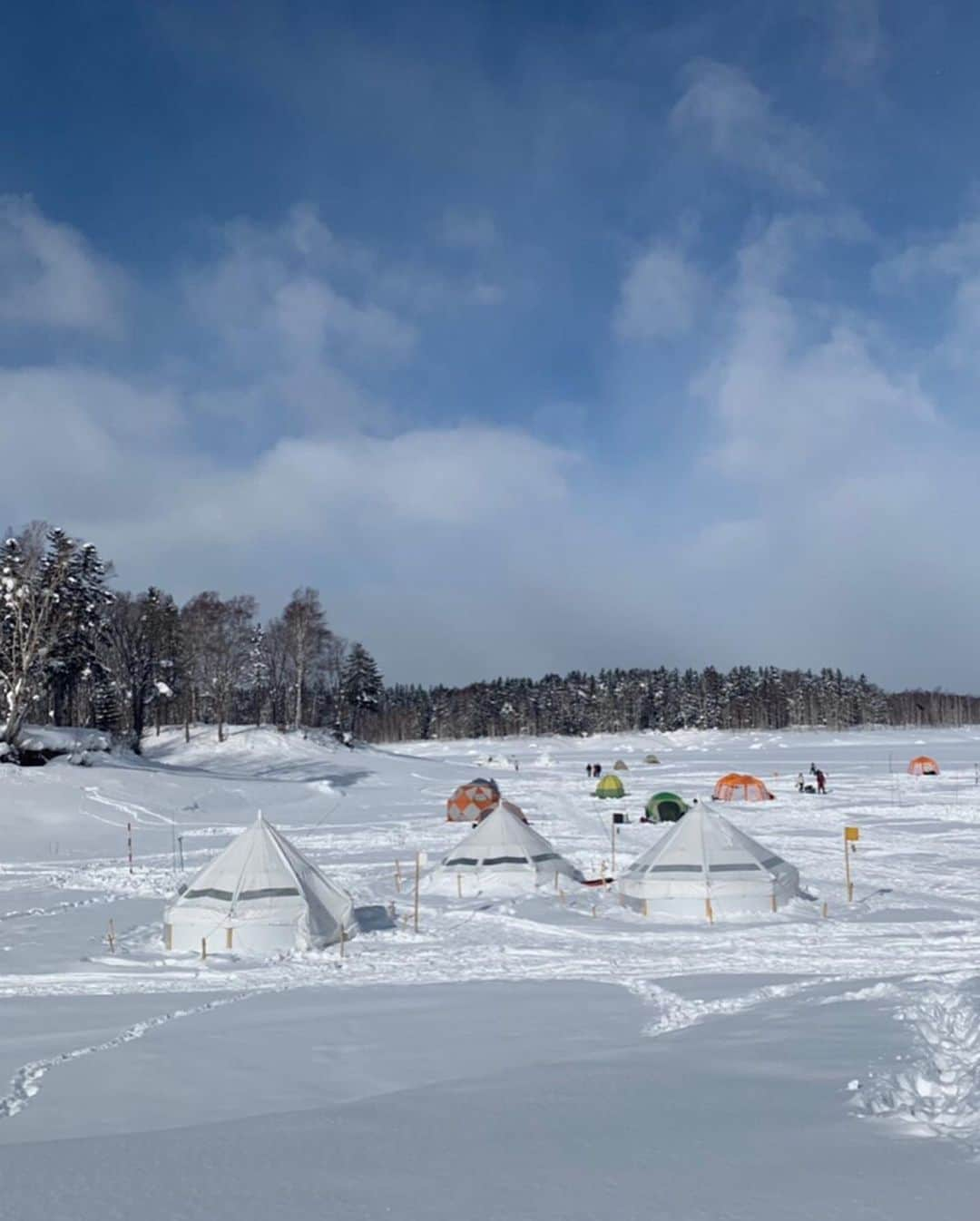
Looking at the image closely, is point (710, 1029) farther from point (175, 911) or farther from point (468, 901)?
point (468, 901)

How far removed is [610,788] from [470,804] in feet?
43.6

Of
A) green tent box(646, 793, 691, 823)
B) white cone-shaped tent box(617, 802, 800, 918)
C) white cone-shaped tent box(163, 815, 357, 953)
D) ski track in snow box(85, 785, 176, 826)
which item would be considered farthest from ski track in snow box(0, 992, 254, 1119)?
green tent box(646, 793, 691, 823)

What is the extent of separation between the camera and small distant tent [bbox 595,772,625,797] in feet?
183

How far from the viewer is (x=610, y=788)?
56094 mm

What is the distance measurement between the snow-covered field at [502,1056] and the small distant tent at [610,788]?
21708mm

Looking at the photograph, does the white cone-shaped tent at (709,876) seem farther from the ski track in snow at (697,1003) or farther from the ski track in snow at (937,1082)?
the ski track in snow at (937,1082)

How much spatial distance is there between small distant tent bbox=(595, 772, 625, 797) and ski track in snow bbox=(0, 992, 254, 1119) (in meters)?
41.1

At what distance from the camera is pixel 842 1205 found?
6.09 m

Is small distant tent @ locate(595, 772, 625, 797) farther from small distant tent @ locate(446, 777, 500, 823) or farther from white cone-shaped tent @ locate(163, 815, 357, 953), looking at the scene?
white cone-shaped tent @ locate(163, 815, 357, 953)

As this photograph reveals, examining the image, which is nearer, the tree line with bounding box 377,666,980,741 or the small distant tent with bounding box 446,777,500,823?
the small distant tent with bounding box 446,777,500,823

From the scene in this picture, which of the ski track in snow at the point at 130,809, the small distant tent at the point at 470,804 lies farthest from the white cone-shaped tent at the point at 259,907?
the small distant tent at the point at 470,804

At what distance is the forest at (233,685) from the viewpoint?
54.1m

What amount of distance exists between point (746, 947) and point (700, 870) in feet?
13.6

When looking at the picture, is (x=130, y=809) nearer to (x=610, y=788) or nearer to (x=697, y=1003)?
(x=610, y=788)
